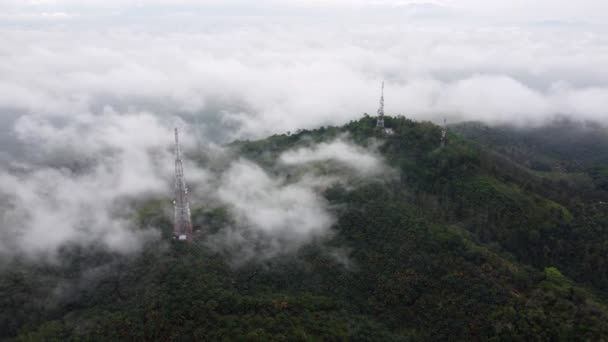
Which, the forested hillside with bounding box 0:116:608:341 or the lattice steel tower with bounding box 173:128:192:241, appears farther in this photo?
the lattice steel tower with bounding box 173:128:192:241

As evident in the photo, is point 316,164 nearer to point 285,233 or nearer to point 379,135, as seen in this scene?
point 379,135

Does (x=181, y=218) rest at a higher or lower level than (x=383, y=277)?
higher

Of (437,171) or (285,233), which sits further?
(437,171)

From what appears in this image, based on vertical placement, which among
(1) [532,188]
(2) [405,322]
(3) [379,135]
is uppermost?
(3) [379,135]

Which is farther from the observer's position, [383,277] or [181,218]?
[181,218]

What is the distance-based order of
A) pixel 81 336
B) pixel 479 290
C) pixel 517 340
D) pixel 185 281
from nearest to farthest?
pixel 517 340, pixel 81 336, pixel 479 290, pixel 185 281

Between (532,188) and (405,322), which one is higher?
(532,188)

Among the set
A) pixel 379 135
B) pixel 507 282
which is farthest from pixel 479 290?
pixel 379 135

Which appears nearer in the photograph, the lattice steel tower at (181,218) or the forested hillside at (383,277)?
the forested hillside at (383,277)
